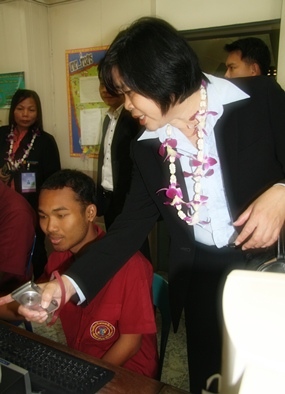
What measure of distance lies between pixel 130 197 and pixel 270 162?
0.47 m

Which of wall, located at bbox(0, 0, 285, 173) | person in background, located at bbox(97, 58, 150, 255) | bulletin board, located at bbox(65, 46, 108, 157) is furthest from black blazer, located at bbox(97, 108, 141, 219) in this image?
wall, located at bbox(0, 0, 285, 173)

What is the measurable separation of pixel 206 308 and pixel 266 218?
595mm

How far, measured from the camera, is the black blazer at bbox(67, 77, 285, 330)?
992 millimetres

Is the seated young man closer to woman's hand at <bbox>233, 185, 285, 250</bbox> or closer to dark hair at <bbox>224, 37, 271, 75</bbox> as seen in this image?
woman's hand at <bbox>233, 185, 285, 250</bbox>

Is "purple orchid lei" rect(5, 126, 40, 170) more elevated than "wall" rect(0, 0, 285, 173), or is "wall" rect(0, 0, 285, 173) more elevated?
"wall" rect(0, 0, 285, 173)

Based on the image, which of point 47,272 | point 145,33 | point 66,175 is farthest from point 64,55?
point 145,33

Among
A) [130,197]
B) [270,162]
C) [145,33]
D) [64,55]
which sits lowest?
[130,197]

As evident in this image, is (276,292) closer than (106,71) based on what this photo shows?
Yes

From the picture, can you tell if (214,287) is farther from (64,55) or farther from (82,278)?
→ (64,55)

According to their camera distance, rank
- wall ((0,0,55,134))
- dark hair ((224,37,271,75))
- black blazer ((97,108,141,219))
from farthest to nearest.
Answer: wall ((0,0,55,134)) → black blazer ((97,108,141,219)) → dark hair ((224,37,271,75))

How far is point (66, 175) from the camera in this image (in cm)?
153

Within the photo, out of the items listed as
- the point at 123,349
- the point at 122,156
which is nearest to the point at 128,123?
the point at 122,156

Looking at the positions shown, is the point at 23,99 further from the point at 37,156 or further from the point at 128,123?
the point at 128,123

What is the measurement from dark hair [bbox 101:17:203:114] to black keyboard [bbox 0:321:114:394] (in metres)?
0.68
